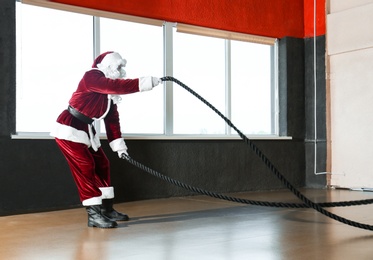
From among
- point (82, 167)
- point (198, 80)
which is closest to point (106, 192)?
point (82, 167)

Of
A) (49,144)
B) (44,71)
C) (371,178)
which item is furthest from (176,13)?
(371,178)

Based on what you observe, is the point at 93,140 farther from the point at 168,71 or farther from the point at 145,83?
the point at 168,71

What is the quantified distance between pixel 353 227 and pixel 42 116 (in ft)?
9.60

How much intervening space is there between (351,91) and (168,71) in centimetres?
234

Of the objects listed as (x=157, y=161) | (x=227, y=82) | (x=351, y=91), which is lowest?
(x=157, y=161)

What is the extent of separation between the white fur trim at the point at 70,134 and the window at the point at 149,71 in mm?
1129

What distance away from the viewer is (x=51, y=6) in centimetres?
490

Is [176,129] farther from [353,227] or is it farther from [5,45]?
[353,227]

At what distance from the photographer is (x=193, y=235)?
3.45 metres

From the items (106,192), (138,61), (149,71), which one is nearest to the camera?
(106,192)

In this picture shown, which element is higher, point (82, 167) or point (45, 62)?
point (45, 62)

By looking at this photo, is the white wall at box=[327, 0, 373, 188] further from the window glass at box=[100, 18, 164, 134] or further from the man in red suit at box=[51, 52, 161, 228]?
the man in red suit at box=[51, 52, 161, 228]

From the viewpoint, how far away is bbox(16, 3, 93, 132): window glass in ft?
15.7

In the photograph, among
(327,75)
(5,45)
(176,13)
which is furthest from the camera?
(327,75)
